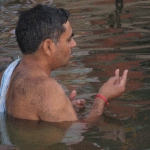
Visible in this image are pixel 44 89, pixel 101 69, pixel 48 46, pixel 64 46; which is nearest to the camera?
pixel 44 89

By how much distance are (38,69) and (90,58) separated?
2876 mm

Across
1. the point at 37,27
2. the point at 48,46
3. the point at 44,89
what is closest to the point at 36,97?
the point at 44,89

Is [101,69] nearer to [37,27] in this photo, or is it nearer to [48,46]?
[48,46]

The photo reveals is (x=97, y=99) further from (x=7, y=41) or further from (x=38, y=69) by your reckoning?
(x=7, y=41)

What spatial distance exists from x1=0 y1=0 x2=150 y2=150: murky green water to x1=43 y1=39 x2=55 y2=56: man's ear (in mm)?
633

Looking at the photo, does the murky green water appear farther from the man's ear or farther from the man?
the man's ear

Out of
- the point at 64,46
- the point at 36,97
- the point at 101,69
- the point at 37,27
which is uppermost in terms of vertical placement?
the point at 37,27

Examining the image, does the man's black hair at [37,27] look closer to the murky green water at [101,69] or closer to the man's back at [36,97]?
the man's back at [36,97]

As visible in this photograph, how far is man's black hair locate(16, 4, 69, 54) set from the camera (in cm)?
508

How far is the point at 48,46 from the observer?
16.9ft

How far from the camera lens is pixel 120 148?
14.9ft

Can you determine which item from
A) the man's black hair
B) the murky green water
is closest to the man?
the man's black hair

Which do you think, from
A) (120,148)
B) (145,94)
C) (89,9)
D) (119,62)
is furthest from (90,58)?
(89,9)

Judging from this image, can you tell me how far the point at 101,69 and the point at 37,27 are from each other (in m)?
2.29
